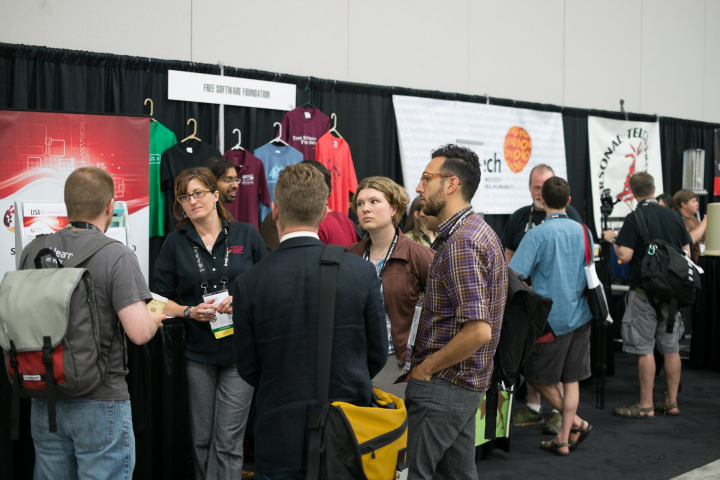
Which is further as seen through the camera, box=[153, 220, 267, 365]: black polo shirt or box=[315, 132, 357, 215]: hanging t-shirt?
box=[315, 132, 357, 215]: hanging t-shirt

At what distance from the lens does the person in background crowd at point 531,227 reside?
156 inches

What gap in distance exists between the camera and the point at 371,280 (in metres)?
1.58

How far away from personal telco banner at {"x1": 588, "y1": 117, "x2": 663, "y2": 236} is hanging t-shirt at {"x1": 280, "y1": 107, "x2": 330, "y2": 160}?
327 cm

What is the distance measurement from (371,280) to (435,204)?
1.78ft

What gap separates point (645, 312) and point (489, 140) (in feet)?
7.66

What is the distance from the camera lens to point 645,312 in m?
4.19

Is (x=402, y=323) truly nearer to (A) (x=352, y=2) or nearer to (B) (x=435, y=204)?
(B) (x=435, y=204)

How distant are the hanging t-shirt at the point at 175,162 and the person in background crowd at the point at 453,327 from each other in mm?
2561

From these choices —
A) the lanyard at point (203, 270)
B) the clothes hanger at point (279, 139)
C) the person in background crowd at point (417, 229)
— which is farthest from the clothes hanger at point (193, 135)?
the lanyard at point (203, 270)

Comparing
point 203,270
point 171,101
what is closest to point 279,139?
point 171,101

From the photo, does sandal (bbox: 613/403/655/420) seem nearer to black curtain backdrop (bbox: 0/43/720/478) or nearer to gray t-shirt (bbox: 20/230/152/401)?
black curtain backdrop (bbox: 0/43/720/478)

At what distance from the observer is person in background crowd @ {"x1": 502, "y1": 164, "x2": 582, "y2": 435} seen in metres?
3.97

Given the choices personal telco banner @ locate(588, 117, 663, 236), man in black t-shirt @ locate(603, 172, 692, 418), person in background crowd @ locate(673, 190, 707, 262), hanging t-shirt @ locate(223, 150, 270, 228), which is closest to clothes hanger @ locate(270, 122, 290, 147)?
hanging t-shirt @ locate(223, 150, 270, 228)

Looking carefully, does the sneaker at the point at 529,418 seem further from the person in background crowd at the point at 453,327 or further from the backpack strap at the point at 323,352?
the backpack strap at the point at 323,352
